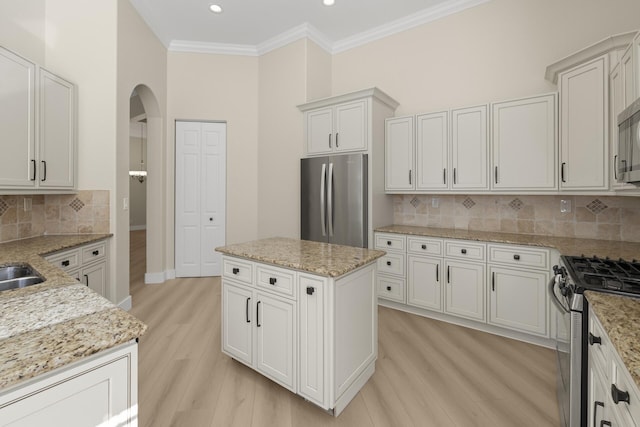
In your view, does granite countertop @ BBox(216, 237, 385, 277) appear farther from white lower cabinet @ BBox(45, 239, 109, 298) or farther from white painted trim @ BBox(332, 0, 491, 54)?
white painted trim @ BBox(332, 0, 491, 54)

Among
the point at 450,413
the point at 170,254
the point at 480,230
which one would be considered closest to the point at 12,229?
the point at 170,254

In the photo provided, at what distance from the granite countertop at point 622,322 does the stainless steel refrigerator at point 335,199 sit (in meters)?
2.21

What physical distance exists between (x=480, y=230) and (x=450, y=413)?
6.94 ft

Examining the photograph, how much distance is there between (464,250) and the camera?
115 inches

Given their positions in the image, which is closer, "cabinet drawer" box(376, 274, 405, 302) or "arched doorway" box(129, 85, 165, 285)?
"cabinet drawer" box(376, 274, 405, 302)

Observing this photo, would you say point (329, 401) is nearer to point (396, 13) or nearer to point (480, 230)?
point (480, 230)

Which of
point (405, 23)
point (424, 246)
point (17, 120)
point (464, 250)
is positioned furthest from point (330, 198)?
point (17, 120)

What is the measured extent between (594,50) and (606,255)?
1548mm

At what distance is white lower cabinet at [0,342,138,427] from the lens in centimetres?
71

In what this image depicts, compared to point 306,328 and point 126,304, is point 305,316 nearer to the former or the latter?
point 306,328

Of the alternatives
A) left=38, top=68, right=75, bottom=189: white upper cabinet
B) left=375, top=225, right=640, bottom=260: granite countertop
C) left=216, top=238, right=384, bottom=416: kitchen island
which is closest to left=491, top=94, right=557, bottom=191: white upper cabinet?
left=375, top=225, right=640, bottom=260: granite countertop

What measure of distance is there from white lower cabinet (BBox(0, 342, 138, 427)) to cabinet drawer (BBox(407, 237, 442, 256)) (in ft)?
9.14

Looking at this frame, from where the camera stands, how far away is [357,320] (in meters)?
1.92

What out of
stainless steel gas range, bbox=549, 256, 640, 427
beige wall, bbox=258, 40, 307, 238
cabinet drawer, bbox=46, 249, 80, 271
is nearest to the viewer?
stainless steel gas range, bbox=549, 256, 640, 427
